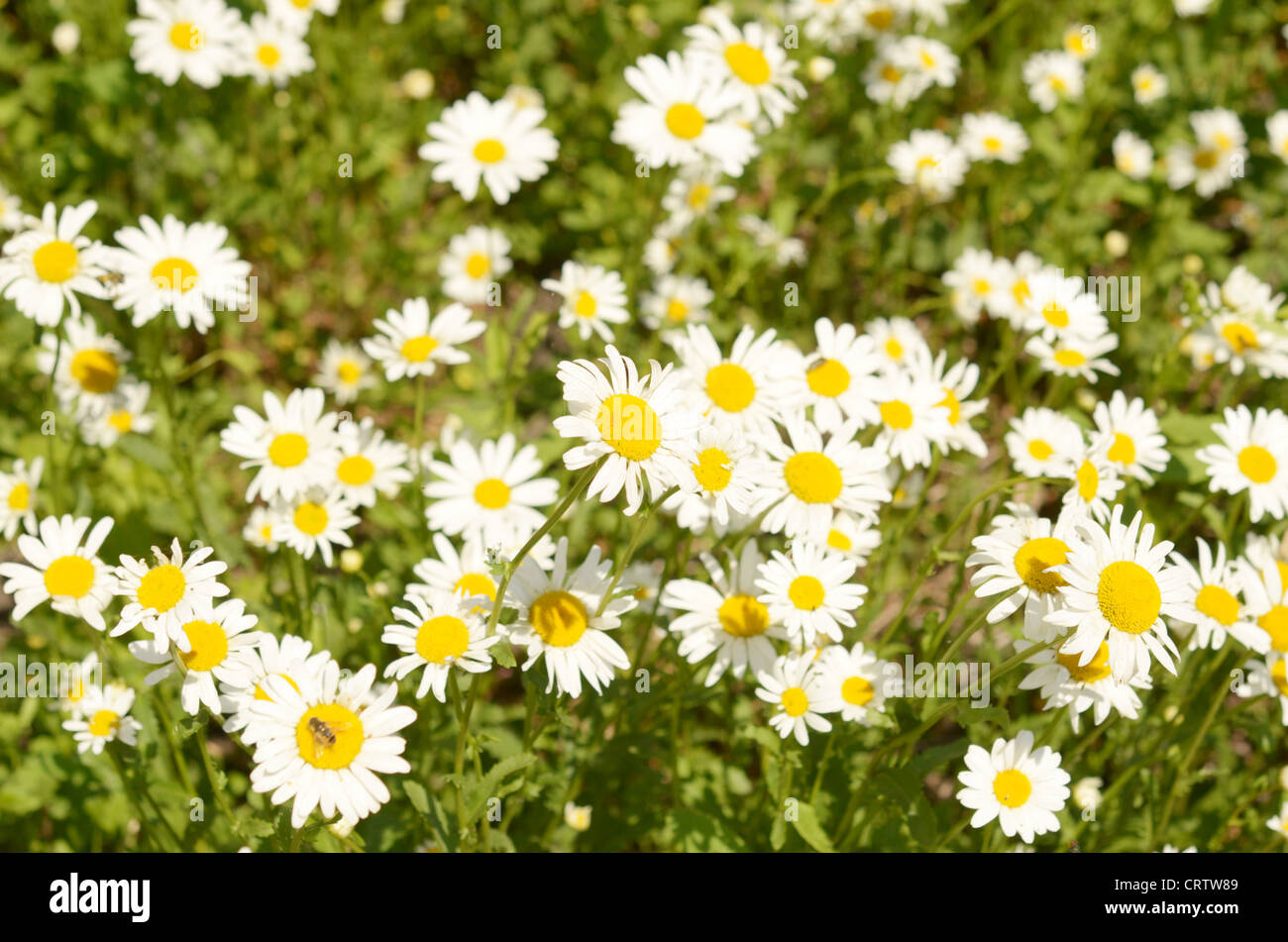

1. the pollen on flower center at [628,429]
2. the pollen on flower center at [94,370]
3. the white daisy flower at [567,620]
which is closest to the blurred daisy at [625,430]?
the pollen on flower center at [628,429]

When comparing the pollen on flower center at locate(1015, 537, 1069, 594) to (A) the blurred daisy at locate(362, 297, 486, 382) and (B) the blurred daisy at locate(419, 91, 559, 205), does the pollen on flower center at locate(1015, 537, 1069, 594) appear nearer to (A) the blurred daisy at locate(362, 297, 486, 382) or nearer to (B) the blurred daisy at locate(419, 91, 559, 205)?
(A) the blurred daisy at locate(362, 297, 486, 382)

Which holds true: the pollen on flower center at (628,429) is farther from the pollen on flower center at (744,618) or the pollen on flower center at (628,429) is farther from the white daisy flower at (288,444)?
the white daisy flower at (288,444)

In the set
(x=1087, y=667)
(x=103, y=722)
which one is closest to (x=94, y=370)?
(x=103, y=722)

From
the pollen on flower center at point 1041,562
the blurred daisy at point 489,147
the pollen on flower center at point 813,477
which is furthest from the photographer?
the blurred daisy at point 489,147

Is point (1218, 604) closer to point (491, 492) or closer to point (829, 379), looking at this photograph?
point (829, 379)

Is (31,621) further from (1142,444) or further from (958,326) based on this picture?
(958,326)

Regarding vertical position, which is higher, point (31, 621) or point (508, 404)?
point (508, 404)

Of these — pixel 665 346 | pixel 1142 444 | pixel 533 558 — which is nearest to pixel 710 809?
pixel 533 558
